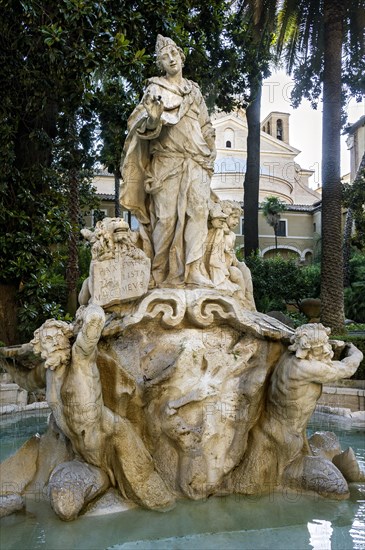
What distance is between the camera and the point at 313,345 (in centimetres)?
409

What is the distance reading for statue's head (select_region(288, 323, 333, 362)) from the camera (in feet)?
13.4

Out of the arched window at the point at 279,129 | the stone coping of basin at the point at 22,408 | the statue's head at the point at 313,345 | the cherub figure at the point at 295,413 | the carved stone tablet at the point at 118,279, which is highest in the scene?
the arched window at the point at 279,129

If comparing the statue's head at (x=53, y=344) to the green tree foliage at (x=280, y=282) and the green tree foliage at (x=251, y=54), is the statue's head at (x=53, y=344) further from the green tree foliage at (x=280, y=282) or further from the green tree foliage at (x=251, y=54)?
the green tree foliage at (x=280, y=282)

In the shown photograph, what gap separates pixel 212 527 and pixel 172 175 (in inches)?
117

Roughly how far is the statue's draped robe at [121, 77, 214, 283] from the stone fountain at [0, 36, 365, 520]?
4 cm

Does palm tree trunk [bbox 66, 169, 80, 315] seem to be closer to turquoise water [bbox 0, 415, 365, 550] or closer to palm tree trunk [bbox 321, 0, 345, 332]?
palm tree trunk [bbox 321, 0, 345, 332]

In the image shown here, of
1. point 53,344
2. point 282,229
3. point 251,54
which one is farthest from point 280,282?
point 53,344

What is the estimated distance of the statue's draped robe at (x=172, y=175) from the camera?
16.9ft

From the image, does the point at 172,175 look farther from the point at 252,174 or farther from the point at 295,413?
the point at 252,174

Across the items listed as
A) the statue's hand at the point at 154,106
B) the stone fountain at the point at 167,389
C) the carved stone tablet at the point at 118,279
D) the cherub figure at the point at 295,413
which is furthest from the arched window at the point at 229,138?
the cherub figure at the point at 295,413

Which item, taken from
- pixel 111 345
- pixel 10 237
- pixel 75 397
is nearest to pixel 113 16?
pixel 10 237

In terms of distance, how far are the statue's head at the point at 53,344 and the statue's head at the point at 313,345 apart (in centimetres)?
165

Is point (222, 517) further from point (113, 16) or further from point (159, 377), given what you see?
point (113, 16)

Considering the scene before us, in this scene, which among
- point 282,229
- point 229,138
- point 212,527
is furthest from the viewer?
point 229,138
